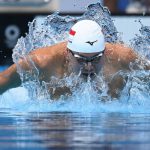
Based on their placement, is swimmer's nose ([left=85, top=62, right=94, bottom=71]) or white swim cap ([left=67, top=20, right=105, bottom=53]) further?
white swim cap ([left=67, top=20, right=105, bottom=53])

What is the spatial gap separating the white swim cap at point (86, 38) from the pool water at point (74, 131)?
2.63 feet

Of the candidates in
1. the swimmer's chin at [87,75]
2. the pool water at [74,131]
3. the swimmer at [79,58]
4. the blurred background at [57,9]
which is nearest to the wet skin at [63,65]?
the swimmer at [79,58]

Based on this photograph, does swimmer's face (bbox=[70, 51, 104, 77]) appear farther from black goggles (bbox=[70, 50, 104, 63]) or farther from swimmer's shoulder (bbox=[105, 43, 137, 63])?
swimmer's shoulder (bbox=[105, 43, 137, 63])

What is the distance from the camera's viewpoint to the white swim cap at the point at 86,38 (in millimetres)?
6746

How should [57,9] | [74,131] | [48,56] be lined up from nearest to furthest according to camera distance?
[74,131] < [48,56] < [57,9]

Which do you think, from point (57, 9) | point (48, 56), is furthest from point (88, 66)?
point (57, 9)

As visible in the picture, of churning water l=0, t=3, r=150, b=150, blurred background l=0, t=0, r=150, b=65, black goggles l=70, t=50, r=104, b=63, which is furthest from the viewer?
blurred background l=0, t=0, r=150, b=65

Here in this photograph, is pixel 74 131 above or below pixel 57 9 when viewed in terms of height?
above

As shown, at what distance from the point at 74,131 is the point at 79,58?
2222mm

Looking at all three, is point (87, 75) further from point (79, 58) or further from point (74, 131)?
point (74, 131)

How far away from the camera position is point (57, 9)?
11117 millimetres

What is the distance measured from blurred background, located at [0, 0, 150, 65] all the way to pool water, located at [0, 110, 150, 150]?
509cm

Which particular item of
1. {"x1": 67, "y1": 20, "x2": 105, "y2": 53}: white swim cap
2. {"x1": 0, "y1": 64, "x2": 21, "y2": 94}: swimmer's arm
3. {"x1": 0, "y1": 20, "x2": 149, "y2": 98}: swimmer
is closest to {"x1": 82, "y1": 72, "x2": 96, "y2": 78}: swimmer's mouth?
{"x1": 0, "y1": 20, "x2": 149, "y2": 98}: swimmer

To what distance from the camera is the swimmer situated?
667 cm
